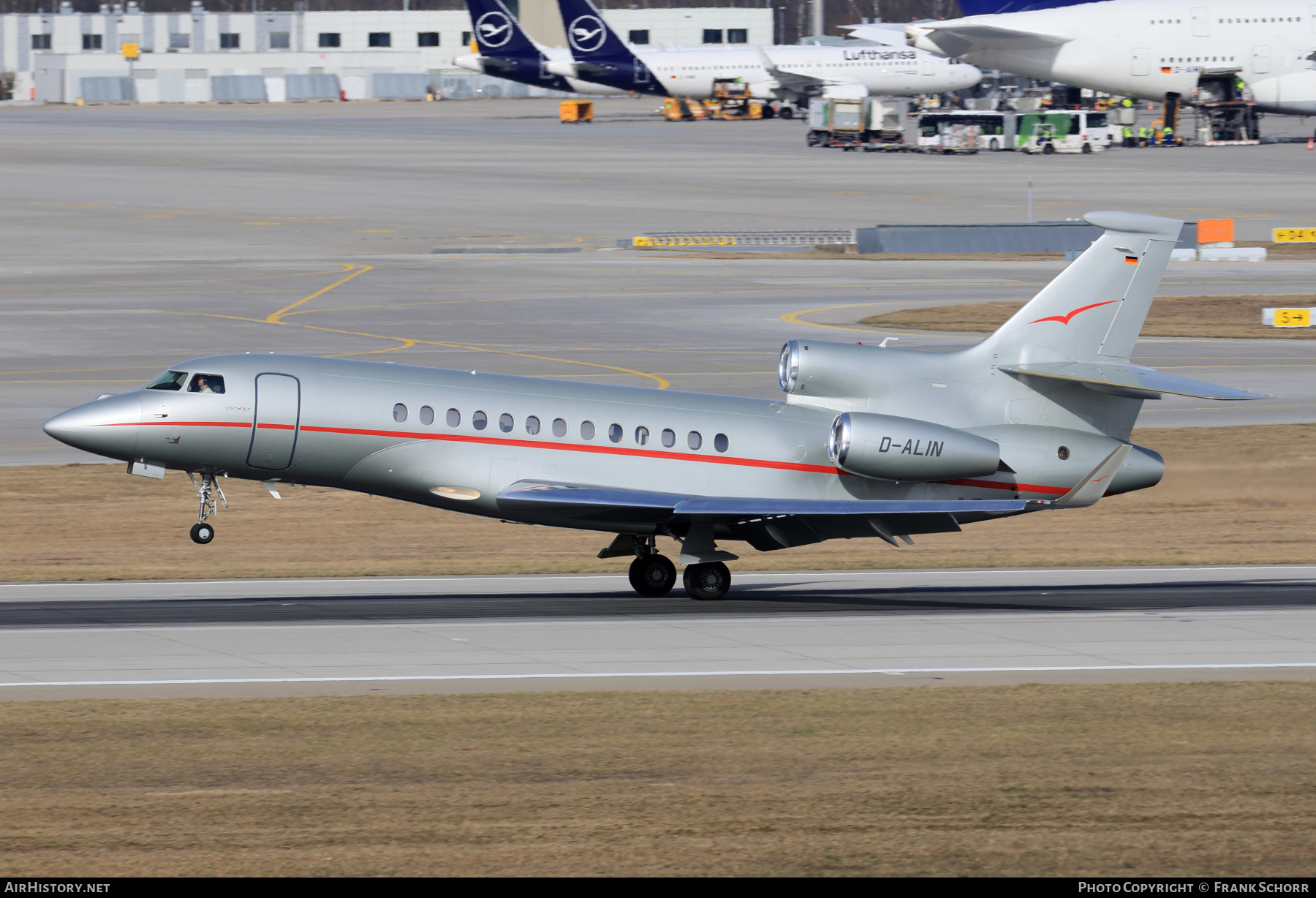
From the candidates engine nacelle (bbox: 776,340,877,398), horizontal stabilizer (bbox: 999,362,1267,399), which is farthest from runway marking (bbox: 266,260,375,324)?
horizontal stabilizer (bbox: 999,362,1267,399)

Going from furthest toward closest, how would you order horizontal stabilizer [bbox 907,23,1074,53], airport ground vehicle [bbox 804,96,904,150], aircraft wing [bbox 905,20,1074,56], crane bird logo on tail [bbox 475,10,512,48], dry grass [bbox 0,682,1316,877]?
crane bird logo on tail [bbox 475,10,512,48] < airport ground vehicle [bbox 804,96,904,150] < aircraft wing [bbox 905,20,1074,56] < horizontal stabilizer [bbox 907,23,1074,53] < dry grass [bbox 0,682,1316,877]

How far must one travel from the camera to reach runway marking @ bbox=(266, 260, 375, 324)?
6919cm

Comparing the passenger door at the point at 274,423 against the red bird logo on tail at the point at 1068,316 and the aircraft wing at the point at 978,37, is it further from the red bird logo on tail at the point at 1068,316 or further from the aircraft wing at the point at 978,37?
the aircraft wing at the point at 978,37

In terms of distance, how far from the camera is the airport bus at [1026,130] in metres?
136

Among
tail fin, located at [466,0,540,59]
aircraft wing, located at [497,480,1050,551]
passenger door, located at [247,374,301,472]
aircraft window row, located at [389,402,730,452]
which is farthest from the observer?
tail fin, located at [466,0,540,59]

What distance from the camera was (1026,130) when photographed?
138375 millimetres

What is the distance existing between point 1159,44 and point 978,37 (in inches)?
594

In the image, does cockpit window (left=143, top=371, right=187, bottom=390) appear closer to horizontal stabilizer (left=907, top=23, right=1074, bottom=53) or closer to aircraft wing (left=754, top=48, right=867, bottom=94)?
horizontal stabilizer (left=907, top=23, right=1074, bottom=53)

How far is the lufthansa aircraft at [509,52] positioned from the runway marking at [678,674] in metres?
149

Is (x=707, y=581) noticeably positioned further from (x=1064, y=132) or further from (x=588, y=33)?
(x=588, y=33)

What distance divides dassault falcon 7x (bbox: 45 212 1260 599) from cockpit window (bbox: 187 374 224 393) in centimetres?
3

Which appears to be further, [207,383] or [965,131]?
[965,131]

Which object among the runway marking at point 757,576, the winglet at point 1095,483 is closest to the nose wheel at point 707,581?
the runway marking at point 757,576

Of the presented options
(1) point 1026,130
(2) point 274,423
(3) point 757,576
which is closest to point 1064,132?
(1) point 1026,130
